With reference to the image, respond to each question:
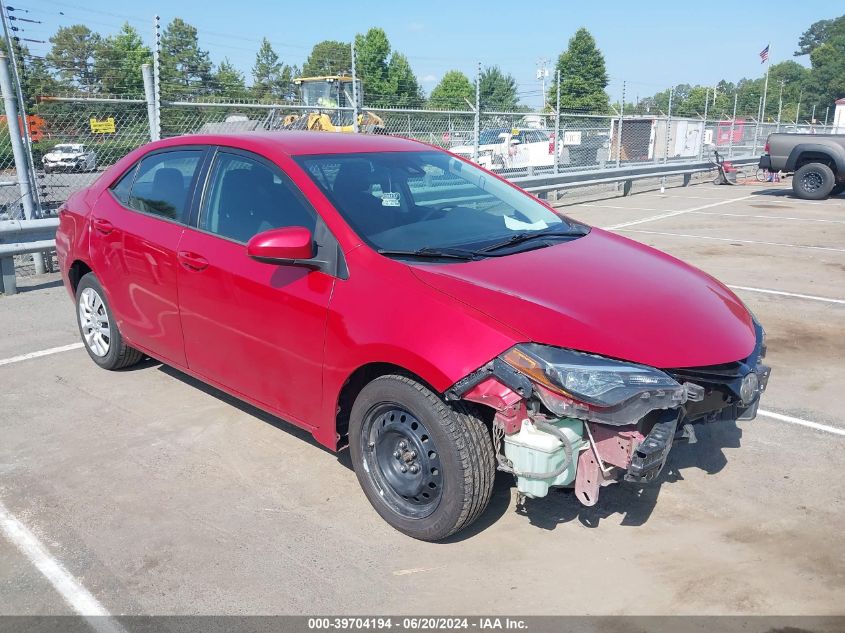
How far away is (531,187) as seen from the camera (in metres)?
14.2

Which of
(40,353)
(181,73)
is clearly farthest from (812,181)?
(40,353)

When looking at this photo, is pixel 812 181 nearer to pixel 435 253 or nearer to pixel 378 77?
pixel 435 253

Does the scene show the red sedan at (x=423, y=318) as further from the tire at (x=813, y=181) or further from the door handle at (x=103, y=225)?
the tire at (x=813, y=181)

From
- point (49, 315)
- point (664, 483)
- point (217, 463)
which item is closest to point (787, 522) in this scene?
point (664, 483)

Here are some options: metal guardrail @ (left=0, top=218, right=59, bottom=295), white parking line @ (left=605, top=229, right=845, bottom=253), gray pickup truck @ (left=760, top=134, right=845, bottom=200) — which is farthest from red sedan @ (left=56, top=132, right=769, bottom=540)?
gray pickup truck @ (left=760, top=134, right=845, bottom=200)

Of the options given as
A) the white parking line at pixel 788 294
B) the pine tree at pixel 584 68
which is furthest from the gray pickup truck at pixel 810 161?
the pine tree at pixel 584 68

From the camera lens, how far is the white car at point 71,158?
9180 mm

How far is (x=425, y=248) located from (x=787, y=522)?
2.10m

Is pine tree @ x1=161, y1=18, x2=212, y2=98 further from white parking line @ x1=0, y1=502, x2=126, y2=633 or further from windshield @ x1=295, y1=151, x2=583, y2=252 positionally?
white parking line @ x1=0, y1=502, x2=126, y2=633

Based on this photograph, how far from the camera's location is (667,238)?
37.1 ft

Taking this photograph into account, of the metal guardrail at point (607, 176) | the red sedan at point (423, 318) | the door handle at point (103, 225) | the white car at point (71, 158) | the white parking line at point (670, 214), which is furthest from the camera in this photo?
the metal guardrail at point (607, 176)

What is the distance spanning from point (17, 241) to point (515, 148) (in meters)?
11.6

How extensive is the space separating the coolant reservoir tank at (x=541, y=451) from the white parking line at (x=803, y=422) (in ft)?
7.54

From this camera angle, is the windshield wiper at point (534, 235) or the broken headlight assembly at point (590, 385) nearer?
the broken headlight assembly at point (590, 385)
